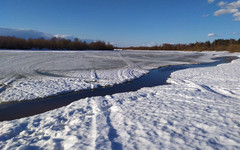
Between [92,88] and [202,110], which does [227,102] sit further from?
[92,88]

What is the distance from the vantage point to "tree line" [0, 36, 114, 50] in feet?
122

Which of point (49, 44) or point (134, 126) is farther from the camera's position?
point (49, 44)

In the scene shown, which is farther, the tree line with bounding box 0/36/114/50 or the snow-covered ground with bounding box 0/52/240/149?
the tree line with bounding box 0/36/114/50

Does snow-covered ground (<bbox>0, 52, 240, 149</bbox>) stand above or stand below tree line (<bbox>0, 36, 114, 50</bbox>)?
below

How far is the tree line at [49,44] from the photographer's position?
37.1m

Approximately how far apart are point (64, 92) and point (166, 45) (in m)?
88.5

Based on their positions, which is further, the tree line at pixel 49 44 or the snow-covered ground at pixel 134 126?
the tree line at pixel 49 44

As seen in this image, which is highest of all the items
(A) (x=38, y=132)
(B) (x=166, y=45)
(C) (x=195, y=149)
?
(B) (x=166, y=45)

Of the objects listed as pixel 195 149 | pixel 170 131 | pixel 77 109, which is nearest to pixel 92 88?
pixel 77 109

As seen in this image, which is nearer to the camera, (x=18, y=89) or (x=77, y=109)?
(x=77, y=109)

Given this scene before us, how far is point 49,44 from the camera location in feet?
147

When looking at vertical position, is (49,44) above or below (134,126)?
above

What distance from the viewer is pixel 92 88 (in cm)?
692

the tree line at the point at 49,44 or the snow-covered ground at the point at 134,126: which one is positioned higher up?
the tree line at the point at 49,44
